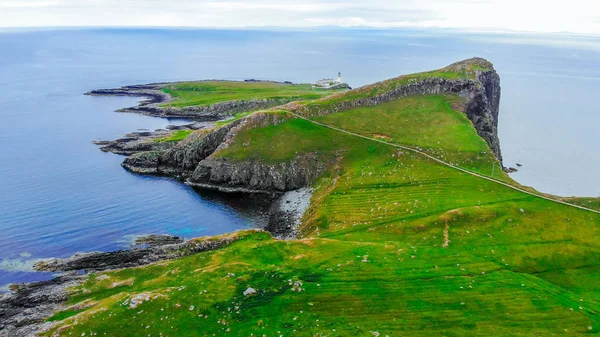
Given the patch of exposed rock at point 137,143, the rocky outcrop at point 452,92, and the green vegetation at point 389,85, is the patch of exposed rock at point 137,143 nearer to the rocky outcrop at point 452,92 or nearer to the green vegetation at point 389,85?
the rocky outcrop at point 452,92

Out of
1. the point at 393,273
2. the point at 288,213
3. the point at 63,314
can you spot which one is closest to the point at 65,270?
the point at 63,314

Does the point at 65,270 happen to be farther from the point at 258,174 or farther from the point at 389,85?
the point at 389,85

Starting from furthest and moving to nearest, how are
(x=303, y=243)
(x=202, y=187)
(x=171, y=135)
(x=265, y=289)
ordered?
(x=171, y=135), (x=202, y=187), (x=303, y=243), (x=265, y=289)

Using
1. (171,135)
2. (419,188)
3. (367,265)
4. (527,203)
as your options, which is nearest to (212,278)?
(367,265)

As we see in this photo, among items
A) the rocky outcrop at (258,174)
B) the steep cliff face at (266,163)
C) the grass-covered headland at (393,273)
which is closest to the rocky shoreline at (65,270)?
the grass-covered headland at (393,273)

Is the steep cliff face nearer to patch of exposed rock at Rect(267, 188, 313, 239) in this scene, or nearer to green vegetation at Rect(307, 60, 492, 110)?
green vegetation at Rect(307, 60, 492, 110)

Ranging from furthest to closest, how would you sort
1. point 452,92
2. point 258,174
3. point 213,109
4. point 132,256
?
1. point 213,109
2. point 452,92
3. point 258,174
4. point 132,256

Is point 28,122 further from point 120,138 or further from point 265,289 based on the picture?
point 265,289

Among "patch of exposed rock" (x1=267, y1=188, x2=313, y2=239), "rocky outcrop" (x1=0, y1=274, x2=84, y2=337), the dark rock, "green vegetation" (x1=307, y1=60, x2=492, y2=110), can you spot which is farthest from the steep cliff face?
"rocky outcrop" (x1=0, y1=274, x2=84, y2=337)
